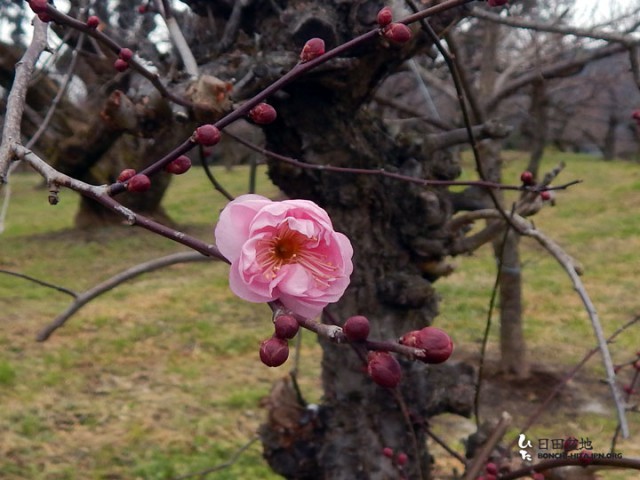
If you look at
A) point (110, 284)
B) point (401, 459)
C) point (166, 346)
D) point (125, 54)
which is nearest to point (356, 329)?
point (125, 54)

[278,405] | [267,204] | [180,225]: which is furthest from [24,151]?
[180,225]

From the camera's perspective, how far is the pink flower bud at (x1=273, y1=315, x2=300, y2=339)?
2.04ft

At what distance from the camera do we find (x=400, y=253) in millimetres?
2305

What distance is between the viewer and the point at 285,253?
28.4 inches

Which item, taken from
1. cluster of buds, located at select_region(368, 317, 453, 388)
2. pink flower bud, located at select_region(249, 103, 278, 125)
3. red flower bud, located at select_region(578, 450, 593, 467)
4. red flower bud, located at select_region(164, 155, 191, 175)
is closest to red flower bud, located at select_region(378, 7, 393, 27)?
pink flower bud, located at select_region(249, 103, 278, 125)

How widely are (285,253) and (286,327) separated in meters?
0.12

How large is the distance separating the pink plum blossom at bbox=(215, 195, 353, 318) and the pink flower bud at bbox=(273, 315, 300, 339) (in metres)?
0.05

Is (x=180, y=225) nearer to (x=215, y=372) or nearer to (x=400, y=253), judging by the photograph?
(x=215, y=372)

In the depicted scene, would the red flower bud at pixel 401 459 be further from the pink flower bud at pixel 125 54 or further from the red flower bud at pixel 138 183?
the red flower bud at pixel 138 183

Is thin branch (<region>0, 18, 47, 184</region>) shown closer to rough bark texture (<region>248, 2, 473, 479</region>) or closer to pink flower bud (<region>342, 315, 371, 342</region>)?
pink flower bud (<region>342, 315, 371, 342</region>)

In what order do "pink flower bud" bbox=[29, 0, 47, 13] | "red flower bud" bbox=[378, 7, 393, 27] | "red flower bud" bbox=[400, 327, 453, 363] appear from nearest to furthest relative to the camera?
"red flower bud" bbox=[400, 327, 453, 363] → "red flower bud" bbox=[378, 7, 393, 27] → "pink flower bud" bbox=[29, 0, 47, 13]

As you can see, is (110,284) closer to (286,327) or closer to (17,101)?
(17,101)

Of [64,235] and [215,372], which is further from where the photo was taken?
[64,235]

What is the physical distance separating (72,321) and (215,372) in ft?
4.95
